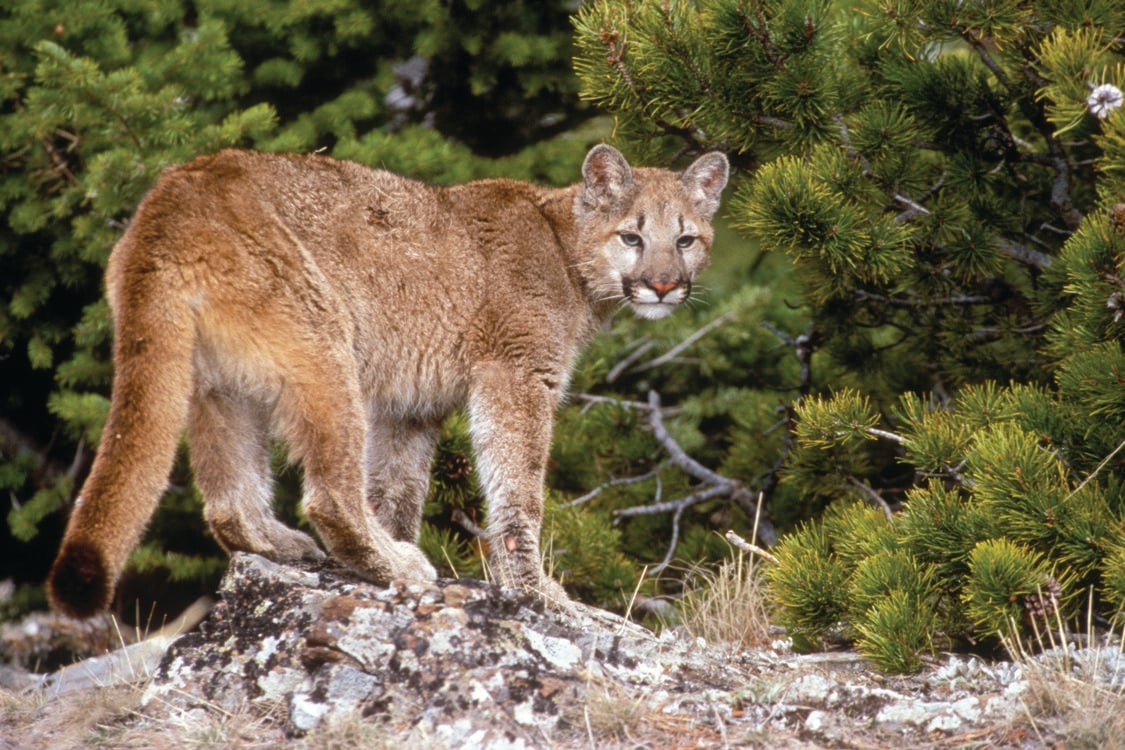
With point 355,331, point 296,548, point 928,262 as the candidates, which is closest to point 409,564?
point 296,548

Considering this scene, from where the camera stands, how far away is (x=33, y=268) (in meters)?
7.68

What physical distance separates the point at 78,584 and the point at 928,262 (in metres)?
4.32

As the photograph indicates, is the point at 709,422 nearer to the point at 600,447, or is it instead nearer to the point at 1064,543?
the point at 600,447

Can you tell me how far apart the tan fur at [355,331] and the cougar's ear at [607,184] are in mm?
12

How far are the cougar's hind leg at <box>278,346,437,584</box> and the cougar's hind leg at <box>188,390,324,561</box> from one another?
0.35m

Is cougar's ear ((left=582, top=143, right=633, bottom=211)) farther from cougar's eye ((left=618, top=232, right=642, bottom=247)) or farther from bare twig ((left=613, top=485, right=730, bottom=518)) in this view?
bare twig ((left=613, top=485, right=730, bottom=518))

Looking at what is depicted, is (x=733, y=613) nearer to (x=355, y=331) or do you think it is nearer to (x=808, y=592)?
(x=808, y=592)

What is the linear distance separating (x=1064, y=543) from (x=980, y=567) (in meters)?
0.39

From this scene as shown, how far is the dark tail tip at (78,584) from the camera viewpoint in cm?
391

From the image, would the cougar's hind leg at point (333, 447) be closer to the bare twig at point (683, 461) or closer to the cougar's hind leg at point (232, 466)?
the cougar's hind leg at point (232, 466)

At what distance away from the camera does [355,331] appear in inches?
209

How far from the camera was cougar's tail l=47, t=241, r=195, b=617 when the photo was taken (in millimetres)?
3988

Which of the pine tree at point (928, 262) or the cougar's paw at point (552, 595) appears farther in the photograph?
the cougar's paw at point (552, 595)

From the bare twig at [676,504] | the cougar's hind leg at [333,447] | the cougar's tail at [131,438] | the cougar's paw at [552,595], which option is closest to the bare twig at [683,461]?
the bare twig at [676,504]
